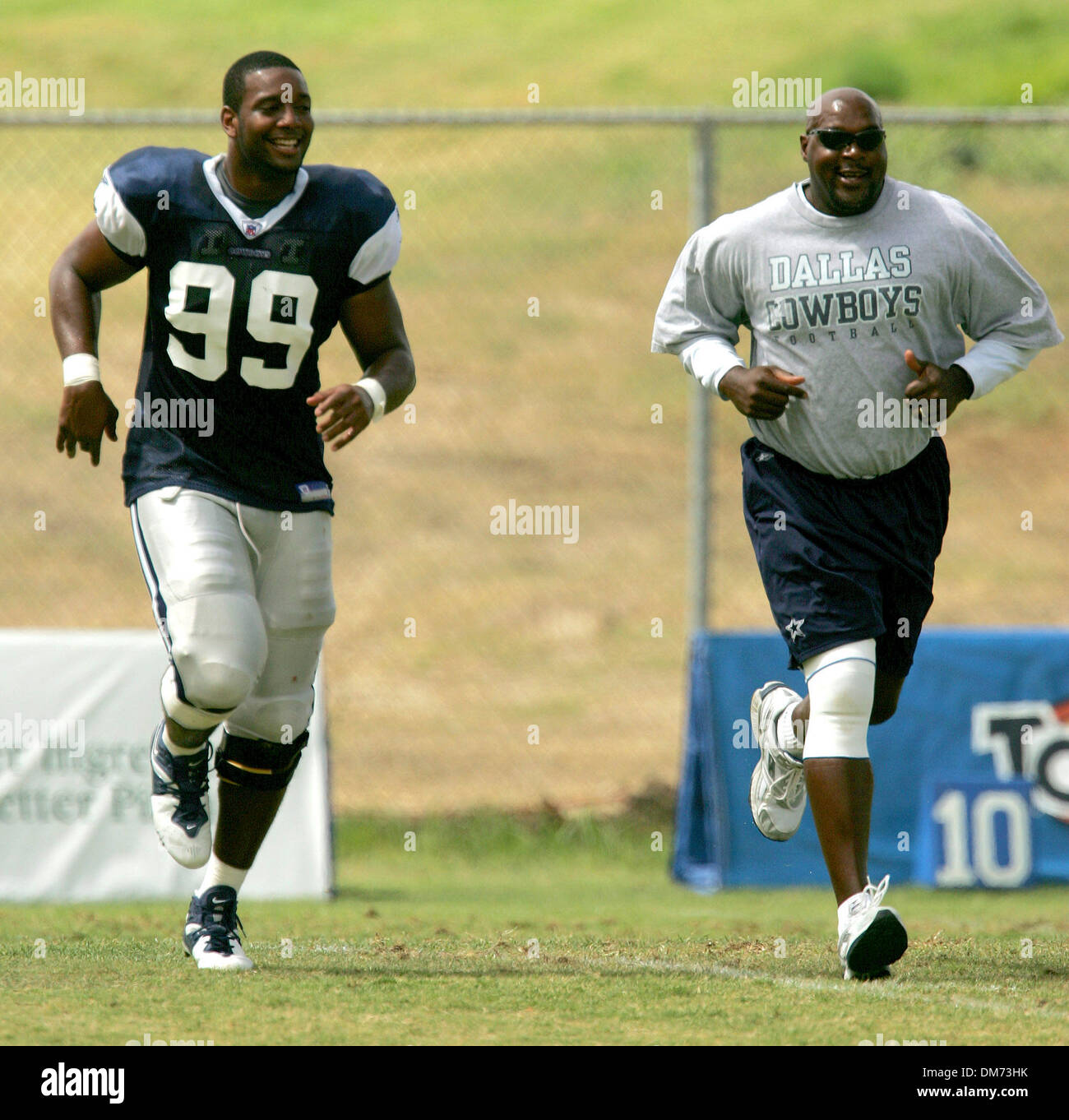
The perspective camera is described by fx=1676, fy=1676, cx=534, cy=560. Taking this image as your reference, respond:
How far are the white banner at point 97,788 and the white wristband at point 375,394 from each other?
8.48 feet

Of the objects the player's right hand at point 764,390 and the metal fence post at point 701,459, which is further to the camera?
the metal fence post at point 701,459

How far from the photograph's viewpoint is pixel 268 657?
15.0ft

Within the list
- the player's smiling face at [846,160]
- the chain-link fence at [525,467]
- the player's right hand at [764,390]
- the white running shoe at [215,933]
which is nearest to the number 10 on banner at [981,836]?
the chain-link fence at [525,467]

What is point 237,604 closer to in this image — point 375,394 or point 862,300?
point 375,394

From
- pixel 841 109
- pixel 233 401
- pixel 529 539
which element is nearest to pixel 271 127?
pixel 233 401

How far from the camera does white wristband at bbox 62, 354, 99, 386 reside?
4.38m

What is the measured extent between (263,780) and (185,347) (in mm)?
1220

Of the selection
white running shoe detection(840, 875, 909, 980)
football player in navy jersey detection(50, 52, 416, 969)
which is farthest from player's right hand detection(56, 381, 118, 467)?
white running shoe detection(840, 875, 909, 980)

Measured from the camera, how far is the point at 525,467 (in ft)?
57.8

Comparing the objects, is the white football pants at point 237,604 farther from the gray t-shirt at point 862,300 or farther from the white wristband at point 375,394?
the gray t-shirt at point 862,300

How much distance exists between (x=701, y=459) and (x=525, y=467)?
10131mm

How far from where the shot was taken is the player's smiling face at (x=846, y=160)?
4.35m

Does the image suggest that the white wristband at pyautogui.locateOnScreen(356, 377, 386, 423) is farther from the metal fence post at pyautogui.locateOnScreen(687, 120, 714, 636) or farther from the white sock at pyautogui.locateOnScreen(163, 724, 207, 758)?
the metal fence post at pyautogui.locateOnScreen(687, 120, 714, 636)

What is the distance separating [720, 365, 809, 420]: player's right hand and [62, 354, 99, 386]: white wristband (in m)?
1.67
